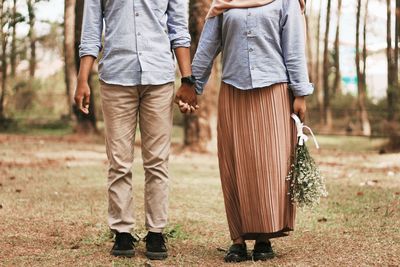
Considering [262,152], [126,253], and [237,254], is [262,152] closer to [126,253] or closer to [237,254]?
[237,254]

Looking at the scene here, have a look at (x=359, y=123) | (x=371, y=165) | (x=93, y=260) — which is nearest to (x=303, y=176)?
(x=93, y=260)

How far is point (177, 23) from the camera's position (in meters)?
4.62

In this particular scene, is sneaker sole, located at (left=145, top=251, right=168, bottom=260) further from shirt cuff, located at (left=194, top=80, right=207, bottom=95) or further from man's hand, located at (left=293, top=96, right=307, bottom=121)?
man's hand, located at (left=293, top=96, right=307, bottom=121)

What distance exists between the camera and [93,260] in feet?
15.0

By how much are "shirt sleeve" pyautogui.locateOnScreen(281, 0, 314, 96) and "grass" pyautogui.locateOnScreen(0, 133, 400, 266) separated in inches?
42.7

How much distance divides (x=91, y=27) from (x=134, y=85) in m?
0.46

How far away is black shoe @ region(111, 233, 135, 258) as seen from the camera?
4.64 meters

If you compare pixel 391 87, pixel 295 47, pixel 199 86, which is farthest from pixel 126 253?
pixel 391 87

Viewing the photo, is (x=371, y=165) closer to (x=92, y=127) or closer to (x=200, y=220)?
(x=200, y=220)

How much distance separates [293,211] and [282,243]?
0.74 metres

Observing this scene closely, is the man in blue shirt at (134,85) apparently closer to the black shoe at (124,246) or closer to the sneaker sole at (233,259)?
the black shoe at (124,246)

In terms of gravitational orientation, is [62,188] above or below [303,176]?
below

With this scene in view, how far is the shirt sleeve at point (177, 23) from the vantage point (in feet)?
15.2

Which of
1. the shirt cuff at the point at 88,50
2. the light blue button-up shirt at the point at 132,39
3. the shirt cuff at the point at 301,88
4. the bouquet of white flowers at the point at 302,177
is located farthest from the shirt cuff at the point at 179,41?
the bouquet of white flowers at the point at 302,177
